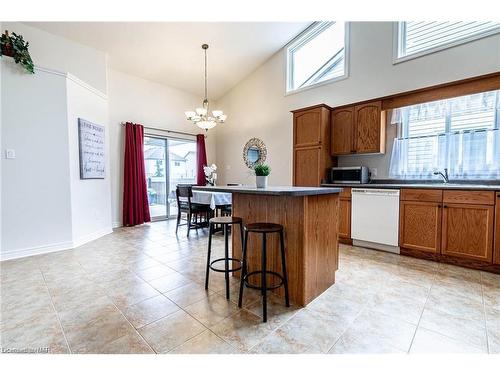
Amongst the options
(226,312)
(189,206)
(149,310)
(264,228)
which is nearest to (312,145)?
(189,206)

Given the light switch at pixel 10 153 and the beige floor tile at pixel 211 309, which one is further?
the light switch at pixel 10 153

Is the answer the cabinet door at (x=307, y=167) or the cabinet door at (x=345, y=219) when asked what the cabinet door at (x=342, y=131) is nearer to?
the cabinet door at (x=307, y=167)

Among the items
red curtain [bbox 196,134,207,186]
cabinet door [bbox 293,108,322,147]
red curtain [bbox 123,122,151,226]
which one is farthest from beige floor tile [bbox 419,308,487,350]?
red curtain [bbox 196,134,207,186]

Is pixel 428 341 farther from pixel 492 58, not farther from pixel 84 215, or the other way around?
pixel 84 215

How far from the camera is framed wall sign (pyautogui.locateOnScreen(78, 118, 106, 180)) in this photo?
3.60m

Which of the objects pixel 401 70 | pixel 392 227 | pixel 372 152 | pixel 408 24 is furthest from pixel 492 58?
pixel 392 227

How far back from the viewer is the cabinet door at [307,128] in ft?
12.6

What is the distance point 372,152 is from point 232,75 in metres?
3.75

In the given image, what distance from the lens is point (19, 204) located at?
9.78 ft

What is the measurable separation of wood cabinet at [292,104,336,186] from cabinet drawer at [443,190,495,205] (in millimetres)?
1634

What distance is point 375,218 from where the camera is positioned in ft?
10.5

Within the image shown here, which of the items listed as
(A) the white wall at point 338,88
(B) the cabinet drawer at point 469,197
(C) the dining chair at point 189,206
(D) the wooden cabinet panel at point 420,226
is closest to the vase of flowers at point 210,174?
(C) the dining chair at point 189,206

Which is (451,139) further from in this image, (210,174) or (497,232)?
(210,174)

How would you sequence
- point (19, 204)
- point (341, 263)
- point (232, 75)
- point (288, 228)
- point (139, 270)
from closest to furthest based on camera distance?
point (288, 228), point (139, 270), point (341, 263), point (19, 204), point (232, 75)
